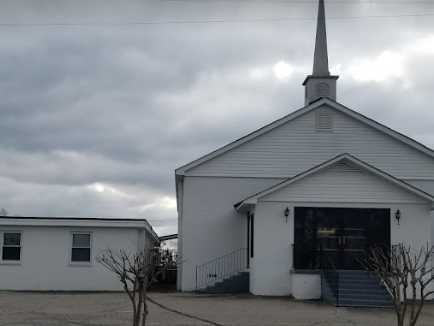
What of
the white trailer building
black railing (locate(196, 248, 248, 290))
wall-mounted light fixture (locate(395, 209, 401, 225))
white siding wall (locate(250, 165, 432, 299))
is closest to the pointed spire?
white siding wall (locate(250, 165, 432, 299))

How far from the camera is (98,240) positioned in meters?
29.8

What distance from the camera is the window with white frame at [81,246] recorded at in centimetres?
2970

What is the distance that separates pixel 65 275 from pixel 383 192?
42.8 ft

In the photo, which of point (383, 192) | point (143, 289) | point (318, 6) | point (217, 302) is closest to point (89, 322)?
point (143, 289)

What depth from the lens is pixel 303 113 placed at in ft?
97.0

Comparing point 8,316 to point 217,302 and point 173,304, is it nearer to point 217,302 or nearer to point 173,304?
point 173,304

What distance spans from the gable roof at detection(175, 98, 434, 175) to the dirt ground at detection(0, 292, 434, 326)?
6354mm

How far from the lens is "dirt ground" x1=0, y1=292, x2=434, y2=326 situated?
17.2m

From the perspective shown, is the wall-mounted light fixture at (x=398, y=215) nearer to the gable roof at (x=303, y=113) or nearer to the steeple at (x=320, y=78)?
the gable roof at (x=303, y=113)

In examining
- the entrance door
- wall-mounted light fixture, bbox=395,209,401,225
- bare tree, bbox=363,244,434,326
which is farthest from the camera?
wall-mounted light fixture, bbox=395,209,401,225

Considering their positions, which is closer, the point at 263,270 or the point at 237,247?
the point at 263,270

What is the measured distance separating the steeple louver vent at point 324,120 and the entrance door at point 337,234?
16.8ft

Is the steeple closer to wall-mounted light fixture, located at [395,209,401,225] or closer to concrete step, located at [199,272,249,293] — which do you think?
wall-mounted light fixture, located at [395,209,401,225]

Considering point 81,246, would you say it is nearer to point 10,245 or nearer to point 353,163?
point 10,245
